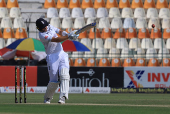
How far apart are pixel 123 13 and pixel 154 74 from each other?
18.8 feet

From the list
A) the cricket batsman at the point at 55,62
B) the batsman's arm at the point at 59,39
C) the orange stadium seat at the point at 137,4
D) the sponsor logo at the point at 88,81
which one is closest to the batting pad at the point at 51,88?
the cricket batsman at the point at 55,62

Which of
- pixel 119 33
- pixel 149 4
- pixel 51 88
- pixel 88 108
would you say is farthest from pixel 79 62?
pixel 88 108

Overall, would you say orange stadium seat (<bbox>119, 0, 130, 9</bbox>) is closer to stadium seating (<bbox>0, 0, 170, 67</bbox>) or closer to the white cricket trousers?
stadium seating (<bbox>0, 0, 170, 67</bbox>)

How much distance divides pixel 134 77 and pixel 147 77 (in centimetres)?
51

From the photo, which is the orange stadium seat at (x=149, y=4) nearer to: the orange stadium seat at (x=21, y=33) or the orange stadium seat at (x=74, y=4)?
the orange stadium seat at (x=74, y=4)

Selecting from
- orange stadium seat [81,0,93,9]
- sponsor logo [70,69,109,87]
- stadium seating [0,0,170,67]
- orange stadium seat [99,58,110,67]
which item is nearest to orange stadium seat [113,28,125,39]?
stadium seating [0,0,170,67]

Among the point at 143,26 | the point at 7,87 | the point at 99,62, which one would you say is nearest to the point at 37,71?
the point at 7,87

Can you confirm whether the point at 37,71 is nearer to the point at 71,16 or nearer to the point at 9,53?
the point at 9,53

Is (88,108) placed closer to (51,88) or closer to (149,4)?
(51,88)

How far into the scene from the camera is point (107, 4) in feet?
76.5

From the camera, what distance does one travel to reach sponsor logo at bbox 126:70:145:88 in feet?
58.8

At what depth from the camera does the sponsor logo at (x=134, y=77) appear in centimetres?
1792

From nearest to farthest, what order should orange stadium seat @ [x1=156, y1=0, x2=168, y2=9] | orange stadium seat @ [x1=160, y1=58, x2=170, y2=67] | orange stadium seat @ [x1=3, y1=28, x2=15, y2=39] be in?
1. orange stadium seat @ [x1=160, y1=58, x2=170, y2=67]
2. orange stadium seat @ [x1=3, y1=28, x2=15, y2=39]
3. orange stadium seat @ [x1=156, y1=0, x2=168, y2=9]

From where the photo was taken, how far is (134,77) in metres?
18.0
